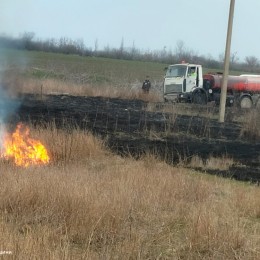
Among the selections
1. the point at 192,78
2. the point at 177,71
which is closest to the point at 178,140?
the point at 192,78

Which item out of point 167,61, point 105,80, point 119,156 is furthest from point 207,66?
point 119,156

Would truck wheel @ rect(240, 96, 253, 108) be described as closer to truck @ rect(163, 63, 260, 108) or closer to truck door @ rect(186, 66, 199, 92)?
truck @ rect(163, 63, 260, 108)

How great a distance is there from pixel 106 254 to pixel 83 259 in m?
0.30

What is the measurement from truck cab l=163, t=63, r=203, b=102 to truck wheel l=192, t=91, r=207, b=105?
0.22m

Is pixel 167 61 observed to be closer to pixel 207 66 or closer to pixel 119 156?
pixel 207 66

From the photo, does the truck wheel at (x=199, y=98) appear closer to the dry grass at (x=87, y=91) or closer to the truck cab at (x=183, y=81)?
the truck cab at (x=183, y=81)

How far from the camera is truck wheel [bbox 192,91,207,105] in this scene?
26.8 metres

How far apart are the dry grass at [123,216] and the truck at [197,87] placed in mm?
19835

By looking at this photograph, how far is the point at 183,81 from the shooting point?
87.8ft

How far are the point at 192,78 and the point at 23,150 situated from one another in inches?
780

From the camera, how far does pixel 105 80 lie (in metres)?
49.9

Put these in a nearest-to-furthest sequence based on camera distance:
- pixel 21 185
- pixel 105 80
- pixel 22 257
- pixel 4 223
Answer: pixel 22 257 → pixel 4 223 → pixel 21 185 → pixel 105 80

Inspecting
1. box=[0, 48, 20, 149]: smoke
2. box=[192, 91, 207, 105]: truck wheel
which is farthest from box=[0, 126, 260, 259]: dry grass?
box=[192, 91, 207, 105]: truck wheel

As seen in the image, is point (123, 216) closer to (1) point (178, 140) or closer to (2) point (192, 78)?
(1) point (178, 140)
